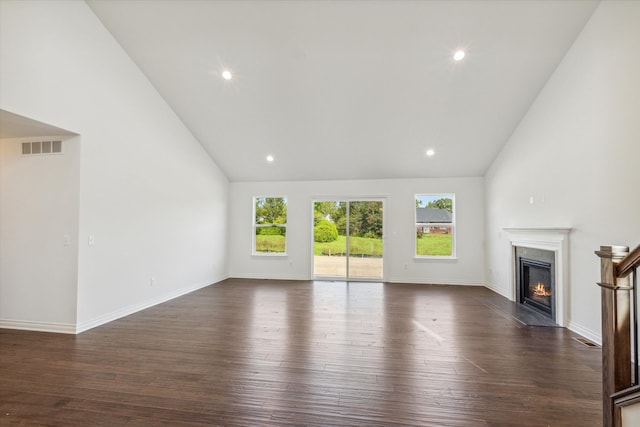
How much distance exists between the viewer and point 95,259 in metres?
3.69

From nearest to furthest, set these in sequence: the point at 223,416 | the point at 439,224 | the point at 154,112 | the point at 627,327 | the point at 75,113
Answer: the point at 627,327 → the point at 223,416 → the point at 75,113 → the point at 154,112 → the point at 439,224

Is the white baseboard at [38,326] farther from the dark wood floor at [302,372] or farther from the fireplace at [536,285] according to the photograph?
the fireplace at [536,285]

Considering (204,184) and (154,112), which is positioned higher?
(154,112)

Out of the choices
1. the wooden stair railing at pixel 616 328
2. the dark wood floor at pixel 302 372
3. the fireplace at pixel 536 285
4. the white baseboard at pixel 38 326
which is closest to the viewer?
the wooden stair railing at pixel 616 328

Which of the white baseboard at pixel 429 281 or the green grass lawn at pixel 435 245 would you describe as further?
the green grass lawn at pixel 435 245

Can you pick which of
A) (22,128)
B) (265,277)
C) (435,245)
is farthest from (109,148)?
(435,245)

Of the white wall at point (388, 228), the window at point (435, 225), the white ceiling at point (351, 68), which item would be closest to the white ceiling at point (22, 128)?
the white ceiling at point (351, 68)

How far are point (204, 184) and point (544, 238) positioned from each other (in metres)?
6.09

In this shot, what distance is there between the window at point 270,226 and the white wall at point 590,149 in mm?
4946

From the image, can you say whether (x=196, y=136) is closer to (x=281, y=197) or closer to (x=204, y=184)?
(x=204, y=184)

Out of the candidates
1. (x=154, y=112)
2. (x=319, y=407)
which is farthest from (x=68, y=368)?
(x=154, y=112)

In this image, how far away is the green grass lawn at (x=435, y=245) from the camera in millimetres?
6637

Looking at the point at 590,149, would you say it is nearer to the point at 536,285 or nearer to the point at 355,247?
the point at 536,285

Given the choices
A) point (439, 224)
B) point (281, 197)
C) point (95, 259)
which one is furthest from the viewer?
point (281, 197)
